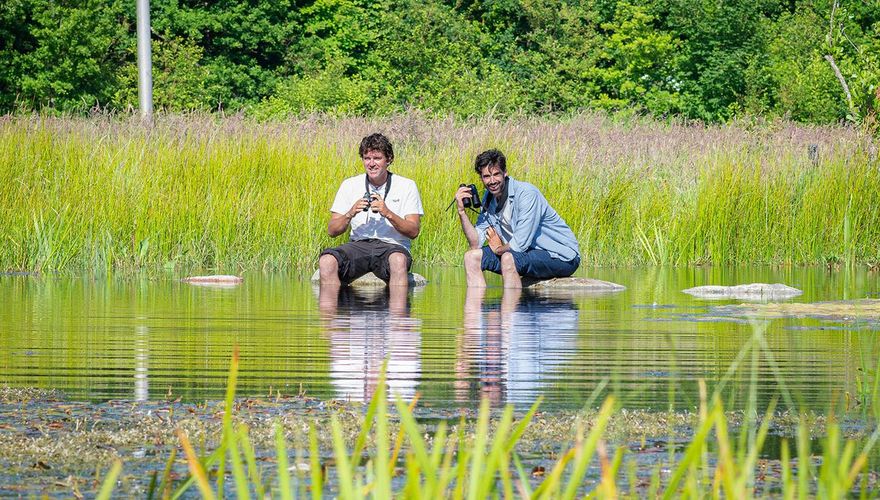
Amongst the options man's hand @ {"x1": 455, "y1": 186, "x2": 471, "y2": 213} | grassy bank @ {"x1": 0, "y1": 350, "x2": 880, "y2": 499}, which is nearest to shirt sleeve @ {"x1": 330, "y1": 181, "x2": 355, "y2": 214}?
man's hand @ {"x1": 455, "y1": 186, "x2": 471, "y2": 213}

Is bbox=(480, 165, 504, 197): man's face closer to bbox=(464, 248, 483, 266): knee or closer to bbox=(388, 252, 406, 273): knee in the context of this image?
bbox=(464, 248, 483, 266): knee

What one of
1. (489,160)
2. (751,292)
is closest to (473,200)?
(489,160)

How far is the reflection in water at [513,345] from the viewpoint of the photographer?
5.73 m

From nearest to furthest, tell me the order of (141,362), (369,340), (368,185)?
(141,362), (369,340), (368,185)

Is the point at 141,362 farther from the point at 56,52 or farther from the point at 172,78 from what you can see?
the point at 172,78

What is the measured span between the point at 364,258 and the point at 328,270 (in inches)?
14.7

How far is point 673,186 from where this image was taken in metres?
15.4

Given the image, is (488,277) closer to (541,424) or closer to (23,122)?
(23,122)

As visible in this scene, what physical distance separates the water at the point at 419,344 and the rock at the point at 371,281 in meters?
0.36

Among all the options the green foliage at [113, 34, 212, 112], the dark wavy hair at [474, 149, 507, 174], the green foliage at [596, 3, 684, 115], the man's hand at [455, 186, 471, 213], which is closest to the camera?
the dark wavy hair at [474, 149, 507, 174]

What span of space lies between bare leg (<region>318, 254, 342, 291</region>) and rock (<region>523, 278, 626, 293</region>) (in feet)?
5.15

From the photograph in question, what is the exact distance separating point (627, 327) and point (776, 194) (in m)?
7.02

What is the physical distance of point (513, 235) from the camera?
38.8ft

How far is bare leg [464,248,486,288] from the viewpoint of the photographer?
39.4 ft
